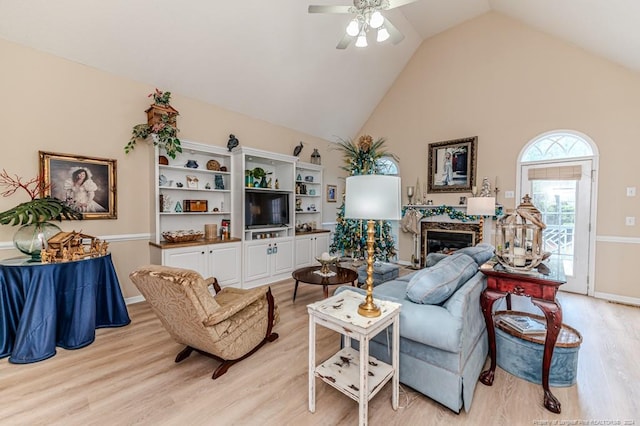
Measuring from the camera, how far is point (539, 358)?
2.04m

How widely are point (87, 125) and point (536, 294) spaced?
15.8 feet

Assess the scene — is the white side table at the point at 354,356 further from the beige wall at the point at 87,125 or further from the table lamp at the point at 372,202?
the beige wall at the point at 87,125

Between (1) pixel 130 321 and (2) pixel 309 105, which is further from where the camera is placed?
(2) pixel 309 105

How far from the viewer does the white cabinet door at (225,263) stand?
3.91 metres

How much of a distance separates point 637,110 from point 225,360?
603cm

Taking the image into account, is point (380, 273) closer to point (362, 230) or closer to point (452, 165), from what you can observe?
point (362, 230)

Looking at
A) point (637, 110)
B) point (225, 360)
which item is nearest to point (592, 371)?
point (225, 360)

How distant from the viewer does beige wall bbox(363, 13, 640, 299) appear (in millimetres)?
3867

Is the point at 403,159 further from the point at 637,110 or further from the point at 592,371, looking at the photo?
the point at 592,371

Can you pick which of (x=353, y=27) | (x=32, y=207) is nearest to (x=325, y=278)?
(x=353, y=27)

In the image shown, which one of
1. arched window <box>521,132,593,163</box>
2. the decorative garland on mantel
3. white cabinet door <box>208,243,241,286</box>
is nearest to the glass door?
arched window <box>521,132,593,163</box>

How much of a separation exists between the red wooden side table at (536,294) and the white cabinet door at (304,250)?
11.4 ft

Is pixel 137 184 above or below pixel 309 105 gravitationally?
below

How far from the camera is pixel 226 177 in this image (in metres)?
4.45
